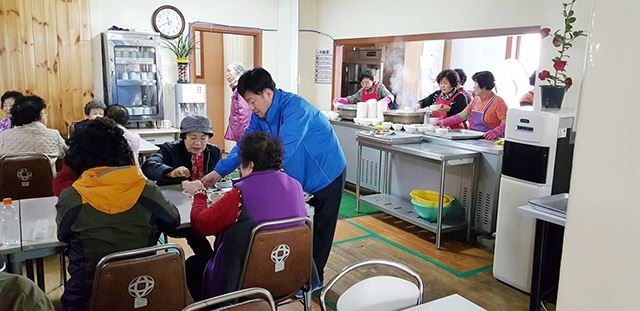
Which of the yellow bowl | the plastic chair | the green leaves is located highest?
A: the green leaves

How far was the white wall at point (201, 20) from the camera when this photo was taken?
17.9 ft

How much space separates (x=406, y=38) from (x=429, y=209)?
7.44 feet

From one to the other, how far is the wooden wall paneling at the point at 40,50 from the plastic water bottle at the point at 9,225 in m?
3.16

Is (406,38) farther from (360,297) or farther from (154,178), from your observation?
(360,297)

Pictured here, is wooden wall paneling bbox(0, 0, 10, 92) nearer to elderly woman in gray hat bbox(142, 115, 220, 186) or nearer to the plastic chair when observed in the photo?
elderly woman in gray hat bbox(142, 115, 220, 186)

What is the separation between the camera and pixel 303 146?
2750mm

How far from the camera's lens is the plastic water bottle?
6.04 feet

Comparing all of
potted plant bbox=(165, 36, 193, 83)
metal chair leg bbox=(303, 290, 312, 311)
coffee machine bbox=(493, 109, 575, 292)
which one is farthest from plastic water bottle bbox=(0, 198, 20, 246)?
potted plant bbox=(165, 36, 193, 83)

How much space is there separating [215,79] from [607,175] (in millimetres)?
7243

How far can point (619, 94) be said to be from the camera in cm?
41

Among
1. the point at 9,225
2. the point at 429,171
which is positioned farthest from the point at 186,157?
the point at 429,171

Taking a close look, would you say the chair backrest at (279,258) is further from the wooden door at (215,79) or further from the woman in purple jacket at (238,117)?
the wooden door at (215,79)

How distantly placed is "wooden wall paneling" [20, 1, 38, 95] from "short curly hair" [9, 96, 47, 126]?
193 cm

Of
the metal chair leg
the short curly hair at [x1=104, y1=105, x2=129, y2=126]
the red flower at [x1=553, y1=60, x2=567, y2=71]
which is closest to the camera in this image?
the metal chair leg
